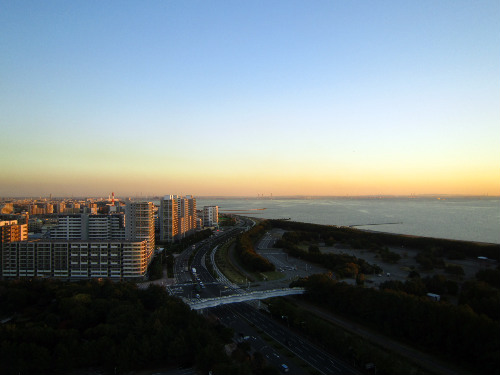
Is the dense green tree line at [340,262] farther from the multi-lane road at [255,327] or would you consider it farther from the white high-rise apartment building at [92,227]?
the white high-rise apartment building at [92,227]

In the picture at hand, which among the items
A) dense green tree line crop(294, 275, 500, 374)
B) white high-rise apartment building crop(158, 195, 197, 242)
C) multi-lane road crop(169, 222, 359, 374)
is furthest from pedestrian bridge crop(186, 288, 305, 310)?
white high-rise apartment building crop(158, 195, 197, 242)

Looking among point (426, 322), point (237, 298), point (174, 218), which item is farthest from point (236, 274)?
point (174, 218)

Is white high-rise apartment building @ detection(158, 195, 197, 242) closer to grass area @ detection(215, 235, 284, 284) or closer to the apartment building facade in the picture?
grass area @ detection(215, 235, 284, 284)

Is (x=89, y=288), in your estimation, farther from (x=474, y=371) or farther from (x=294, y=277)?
(x=474, y=371)

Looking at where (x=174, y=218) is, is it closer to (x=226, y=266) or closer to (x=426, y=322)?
(x=226, y=266)

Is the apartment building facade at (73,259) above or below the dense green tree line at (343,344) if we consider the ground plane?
above

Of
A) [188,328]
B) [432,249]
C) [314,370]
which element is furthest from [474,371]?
[432,249]

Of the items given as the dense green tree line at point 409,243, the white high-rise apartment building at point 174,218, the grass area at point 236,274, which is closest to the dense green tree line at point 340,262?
the grass area at point 236,274
